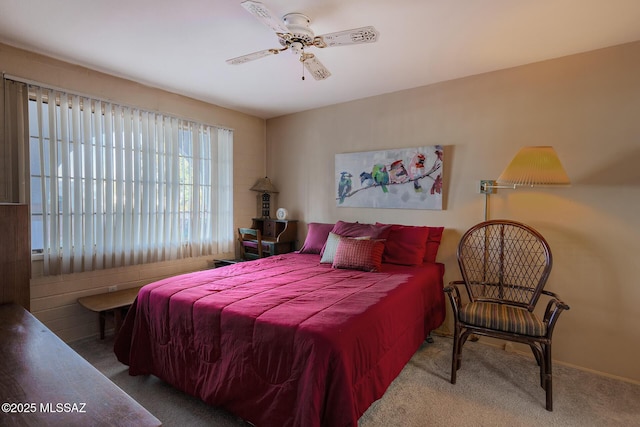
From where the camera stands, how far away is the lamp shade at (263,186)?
14.0ft

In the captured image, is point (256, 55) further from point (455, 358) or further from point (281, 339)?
point (455, 358)

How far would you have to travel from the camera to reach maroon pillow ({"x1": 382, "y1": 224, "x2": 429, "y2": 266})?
2.97 meters

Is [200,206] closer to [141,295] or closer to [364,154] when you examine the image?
[141,295]

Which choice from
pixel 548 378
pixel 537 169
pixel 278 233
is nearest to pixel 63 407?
pixel 548 378

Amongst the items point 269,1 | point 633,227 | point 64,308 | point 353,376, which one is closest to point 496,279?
point 633,227

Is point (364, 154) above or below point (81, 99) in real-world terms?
below

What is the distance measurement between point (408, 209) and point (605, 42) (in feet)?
6.49

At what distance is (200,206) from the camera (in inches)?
148

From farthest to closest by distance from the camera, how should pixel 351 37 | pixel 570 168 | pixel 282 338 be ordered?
1. pixel 570 168
2. pixel 351 37
3. pixel 282 338

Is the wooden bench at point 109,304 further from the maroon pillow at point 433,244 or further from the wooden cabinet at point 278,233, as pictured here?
the maroon pillow at point 433,244

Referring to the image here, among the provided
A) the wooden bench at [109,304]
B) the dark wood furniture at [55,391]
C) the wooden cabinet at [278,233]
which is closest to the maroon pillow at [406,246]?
the wooden cabinet at [278,233]

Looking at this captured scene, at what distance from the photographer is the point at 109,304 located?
2707mm

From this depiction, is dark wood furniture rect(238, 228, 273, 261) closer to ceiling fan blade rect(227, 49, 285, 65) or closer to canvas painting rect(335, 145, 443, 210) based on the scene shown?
canvas painting rect(335, 145, 443, 210)

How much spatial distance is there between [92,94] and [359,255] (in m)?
2.82
